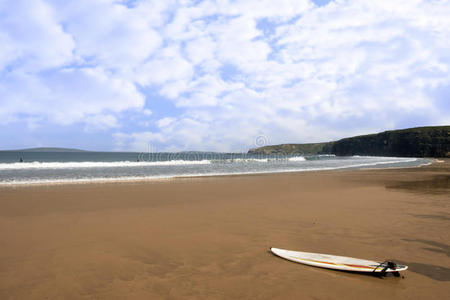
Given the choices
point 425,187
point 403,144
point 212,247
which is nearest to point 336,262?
point 212,247

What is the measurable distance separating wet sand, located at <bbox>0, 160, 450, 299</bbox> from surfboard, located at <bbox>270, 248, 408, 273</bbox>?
121 mm

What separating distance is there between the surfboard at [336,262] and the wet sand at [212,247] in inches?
4.8

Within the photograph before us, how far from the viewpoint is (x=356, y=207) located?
9648mm

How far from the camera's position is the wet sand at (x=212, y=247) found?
3.92 metres

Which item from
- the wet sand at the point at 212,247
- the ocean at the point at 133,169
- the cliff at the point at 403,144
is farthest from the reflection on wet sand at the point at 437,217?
the cliff at the point at 403,144

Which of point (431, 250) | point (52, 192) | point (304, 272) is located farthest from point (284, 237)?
point (52, 192)

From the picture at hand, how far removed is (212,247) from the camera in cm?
564

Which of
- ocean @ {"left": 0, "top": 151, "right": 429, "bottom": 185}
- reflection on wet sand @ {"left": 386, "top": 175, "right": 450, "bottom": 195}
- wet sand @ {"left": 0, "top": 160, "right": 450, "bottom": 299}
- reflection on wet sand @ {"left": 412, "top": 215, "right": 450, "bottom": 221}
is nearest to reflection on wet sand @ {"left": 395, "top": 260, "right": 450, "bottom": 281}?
wet sand @ {"left": 0, "top": 160, "right": 450, "bottom": 299}

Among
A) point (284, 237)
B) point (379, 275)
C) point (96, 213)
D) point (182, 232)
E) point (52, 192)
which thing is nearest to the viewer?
point (379, 275)

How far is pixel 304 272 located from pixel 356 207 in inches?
243

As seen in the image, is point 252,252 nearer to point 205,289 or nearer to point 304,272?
point 304,272

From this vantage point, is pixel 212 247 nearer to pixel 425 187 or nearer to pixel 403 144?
pixel 425 187

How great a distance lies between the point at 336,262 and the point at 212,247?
91.8 inches

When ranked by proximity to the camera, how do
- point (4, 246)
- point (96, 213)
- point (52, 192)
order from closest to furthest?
1. point (4, 246)
2. point (96, 213)
3. point (52, 192)
